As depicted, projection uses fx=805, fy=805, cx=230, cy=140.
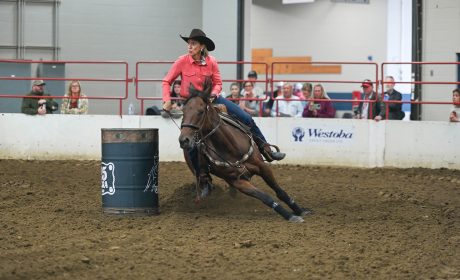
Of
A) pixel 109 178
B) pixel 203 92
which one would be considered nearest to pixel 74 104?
pixel 109 178

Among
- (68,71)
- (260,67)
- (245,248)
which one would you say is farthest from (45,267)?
(260,67)

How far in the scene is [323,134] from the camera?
49.8 feet

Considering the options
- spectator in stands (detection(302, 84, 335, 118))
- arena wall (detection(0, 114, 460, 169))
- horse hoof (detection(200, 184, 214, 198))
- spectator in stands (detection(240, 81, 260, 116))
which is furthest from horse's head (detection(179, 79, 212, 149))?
spectator in stands (detection(302, 84, 335, 118))

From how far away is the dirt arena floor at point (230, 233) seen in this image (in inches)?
255

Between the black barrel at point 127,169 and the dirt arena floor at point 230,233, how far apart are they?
0.19 metres

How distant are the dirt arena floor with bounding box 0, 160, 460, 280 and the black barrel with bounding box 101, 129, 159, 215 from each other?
0.62 ft

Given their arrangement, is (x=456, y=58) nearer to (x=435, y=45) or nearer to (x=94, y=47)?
(x=435, y=45)

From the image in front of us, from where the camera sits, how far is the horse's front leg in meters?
8.78

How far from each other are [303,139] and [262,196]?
21.6 feet

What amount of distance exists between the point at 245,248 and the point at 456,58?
12645mm

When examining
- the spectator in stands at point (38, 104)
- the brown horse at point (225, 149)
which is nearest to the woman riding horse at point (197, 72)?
the brown horse at point (225, 149)

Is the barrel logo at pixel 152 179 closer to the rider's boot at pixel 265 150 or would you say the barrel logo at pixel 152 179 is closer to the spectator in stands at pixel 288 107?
the rider's boot at pixel 265 150

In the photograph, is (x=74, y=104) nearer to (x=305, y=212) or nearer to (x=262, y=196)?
(x=305, y=212)

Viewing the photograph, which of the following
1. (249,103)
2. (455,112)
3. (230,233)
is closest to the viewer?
(230,233)
